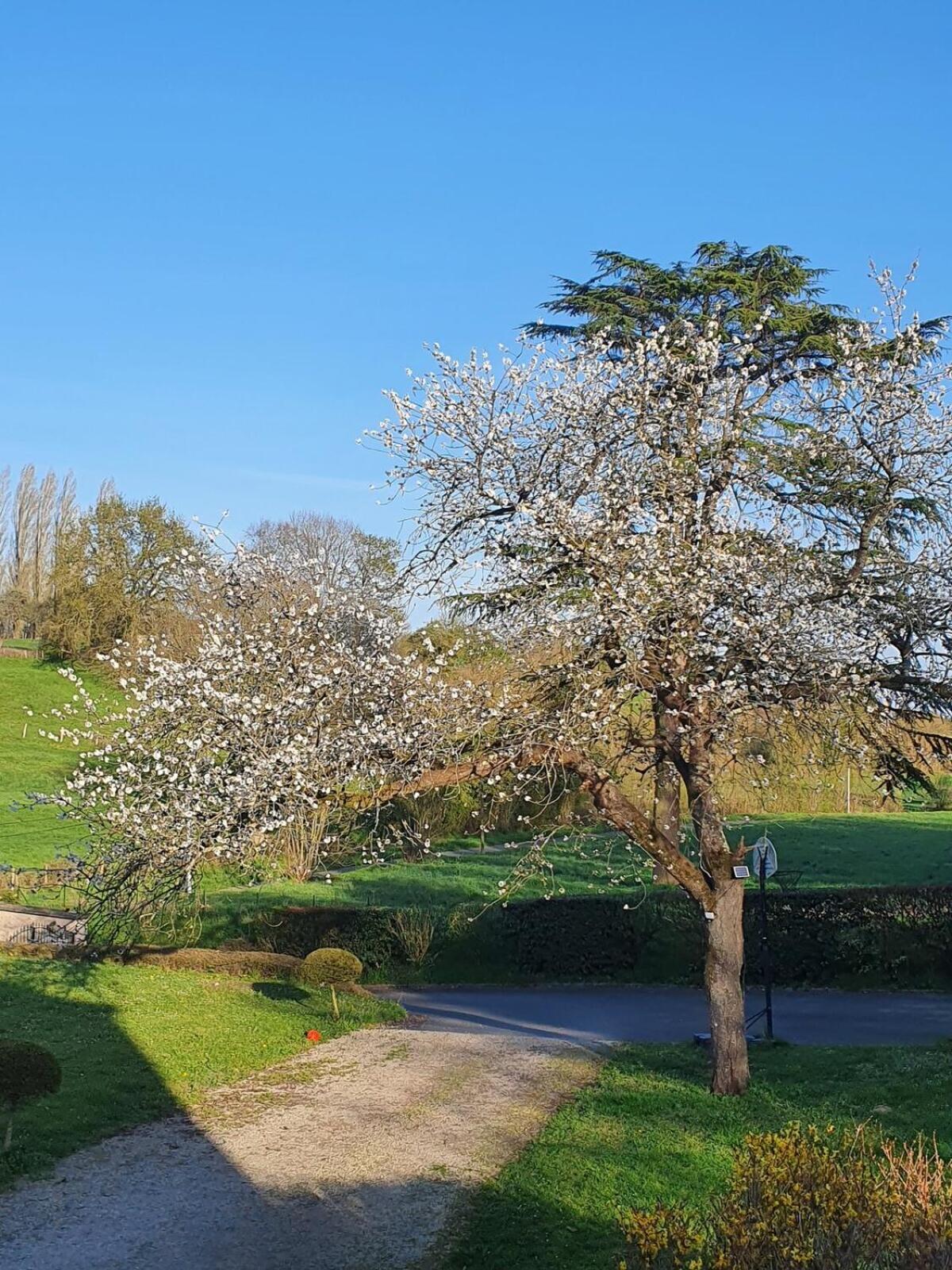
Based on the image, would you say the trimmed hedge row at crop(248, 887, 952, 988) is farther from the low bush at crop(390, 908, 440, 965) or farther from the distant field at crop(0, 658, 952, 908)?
the distant field at crop(0, 658, 952, 908)

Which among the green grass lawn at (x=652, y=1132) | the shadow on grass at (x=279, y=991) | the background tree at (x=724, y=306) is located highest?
the background tree at (x=724, y=306)

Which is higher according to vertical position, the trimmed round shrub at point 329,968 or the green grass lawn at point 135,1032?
the trimmed round shrub at point 329,968

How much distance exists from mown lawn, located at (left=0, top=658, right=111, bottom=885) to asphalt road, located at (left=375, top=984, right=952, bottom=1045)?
13.2 m

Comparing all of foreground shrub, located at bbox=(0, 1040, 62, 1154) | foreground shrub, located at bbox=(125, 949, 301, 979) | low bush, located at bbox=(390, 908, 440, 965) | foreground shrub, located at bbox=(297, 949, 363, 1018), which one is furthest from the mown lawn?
foreground shrub, located at bbox=(0, 1040, 62, 1154)

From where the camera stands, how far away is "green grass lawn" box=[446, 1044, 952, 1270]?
282 inches

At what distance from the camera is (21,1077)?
29.9 ft

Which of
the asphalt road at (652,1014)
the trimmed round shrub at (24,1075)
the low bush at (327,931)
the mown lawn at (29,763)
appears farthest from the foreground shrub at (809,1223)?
the mown lawn at (29,763)

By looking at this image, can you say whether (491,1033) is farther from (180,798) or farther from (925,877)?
(925,877)

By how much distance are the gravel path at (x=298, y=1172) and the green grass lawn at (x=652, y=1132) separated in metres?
0.38

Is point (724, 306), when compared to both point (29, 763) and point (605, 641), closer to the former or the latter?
point (605, 641)

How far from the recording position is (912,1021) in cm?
1563

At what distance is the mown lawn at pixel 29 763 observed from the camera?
34906 millimetres

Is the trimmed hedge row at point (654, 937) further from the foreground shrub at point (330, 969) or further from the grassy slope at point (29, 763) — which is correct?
the grassy slope at point (29, 763)

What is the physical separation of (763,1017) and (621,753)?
24.9 ft
